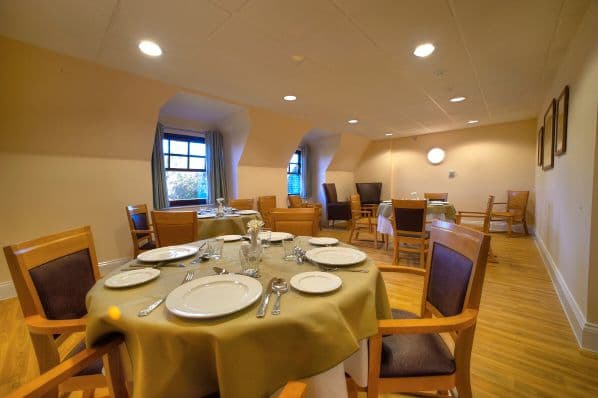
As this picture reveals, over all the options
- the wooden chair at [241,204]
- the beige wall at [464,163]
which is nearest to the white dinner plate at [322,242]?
the wooden chair at [241,204]

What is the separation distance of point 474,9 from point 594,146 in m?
1.21

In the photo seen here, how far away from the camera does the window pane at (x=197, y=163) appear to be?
458 cm

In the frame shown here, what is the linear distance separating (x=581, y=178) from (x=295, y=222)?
2.16 metres

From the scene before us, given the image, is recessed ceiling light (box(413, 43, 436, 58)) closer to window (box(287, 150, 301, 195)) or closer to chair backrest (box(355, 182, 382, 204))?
window (box(287, 150, 301, 195))

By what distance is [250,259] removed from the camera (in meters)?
1.11

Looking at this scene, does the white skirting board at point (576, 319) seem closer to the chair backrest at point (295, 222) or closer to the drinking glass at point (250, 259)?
the chair backrest at point (295, 222)

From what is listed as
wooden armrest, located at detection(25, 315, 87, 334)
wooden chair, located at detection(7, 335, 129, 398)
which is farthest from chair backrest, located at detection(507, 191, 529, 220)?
wooden armrest, located at detection(25, 315, 87, 334)

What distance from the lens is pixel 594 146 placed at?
5.11 ft

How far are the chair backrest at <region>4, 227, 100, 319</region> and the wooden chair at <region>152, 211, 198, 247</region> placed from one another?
3.15ft

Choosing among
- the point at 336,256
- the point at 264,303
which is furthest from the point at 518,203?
the point at 264,303

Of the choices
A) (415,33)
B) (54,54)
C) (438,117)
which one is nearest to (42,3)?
(54,54)

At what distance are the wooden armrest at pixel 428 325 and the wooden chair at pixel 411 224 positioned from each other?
2152mm

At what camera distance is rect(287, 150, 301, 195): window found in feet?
22.0

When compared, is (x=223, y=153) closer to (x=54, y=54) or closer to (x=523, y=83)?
(x=54, y=54)
